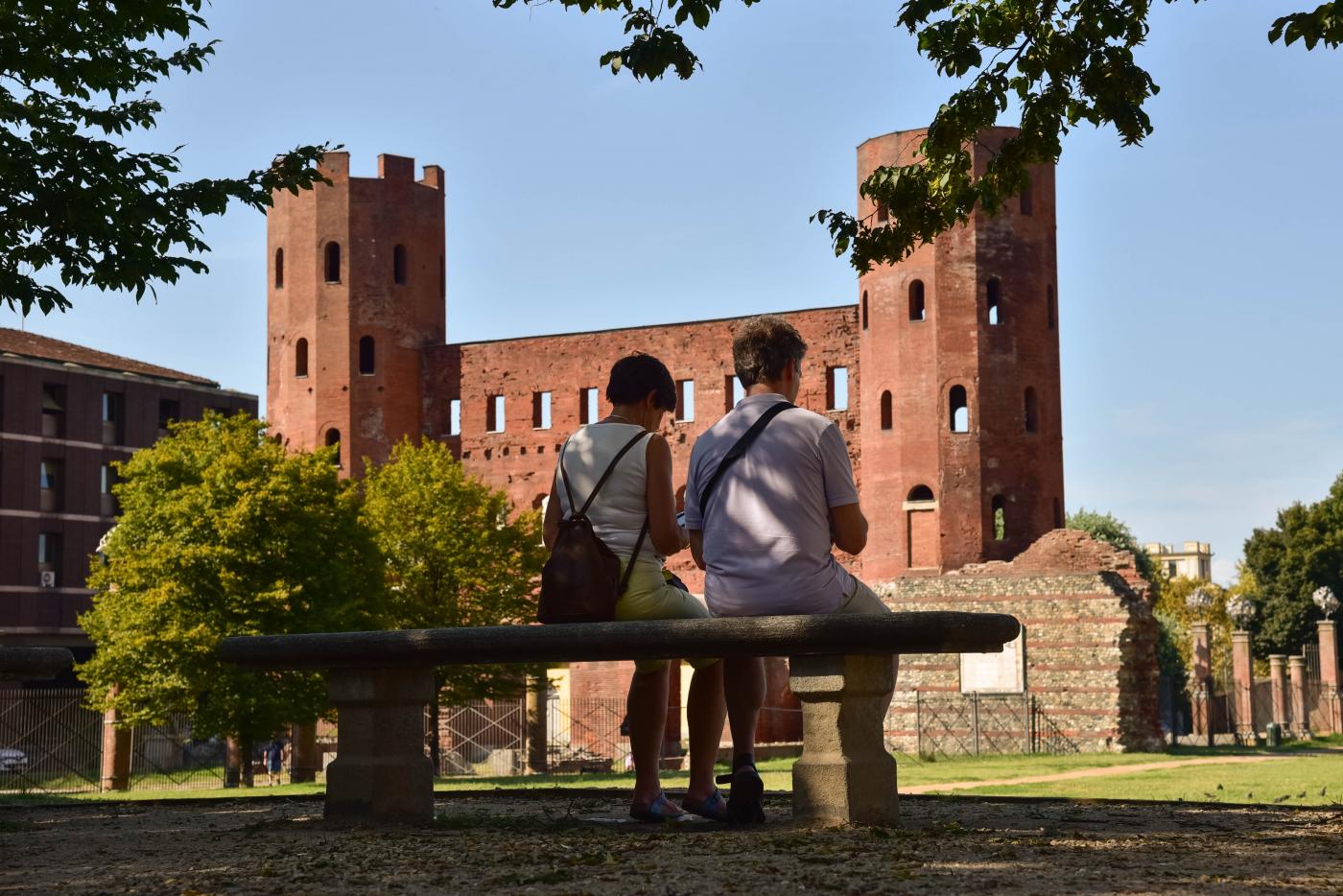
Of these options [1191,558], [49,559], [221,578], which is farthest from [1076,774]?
[1191,558]

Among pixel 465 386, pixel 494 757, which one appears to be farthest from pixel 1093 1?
pixel 465 386

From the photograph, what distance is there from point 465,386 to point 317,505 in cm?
1630

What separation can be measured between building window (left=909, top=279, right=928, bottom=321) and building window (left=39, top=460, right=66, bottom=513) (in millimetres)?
28395

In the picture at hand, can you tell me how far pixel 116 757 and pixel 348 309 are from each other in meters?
17.7

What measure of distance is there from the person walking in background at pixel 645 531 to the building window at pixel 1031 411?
A: 106ft

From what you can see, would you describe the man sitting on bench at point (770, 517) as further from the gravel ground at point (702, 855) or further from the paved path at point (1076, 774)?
the paved path at point (1076, 774)

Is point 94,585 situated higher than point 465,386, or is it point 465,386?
point 465,386

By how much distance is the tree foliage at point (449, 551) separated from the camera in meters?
34.4

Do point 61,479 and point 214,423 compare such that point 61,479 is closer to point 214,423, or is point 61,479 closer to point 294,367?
point 294,367

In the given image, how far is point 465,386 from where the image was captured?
46.3 m

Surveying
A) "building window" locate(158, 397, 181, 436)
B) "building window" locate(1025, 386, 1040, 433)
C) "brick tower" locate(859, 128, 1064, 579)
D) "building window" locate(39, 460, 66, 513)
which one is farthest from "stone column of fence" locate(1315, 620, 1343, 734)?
"building window" locate(39, 460, 66, 513)

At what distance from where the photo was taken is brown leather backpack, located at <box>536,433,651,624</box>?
6.56 m

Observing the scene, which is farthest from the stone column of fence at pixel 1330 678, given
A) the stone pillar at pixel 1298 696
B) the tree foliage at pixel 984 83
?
the tree foliage at pixel 984 83

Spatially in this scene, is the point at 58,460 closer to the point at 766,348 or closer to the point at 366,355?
the point at 366,355
